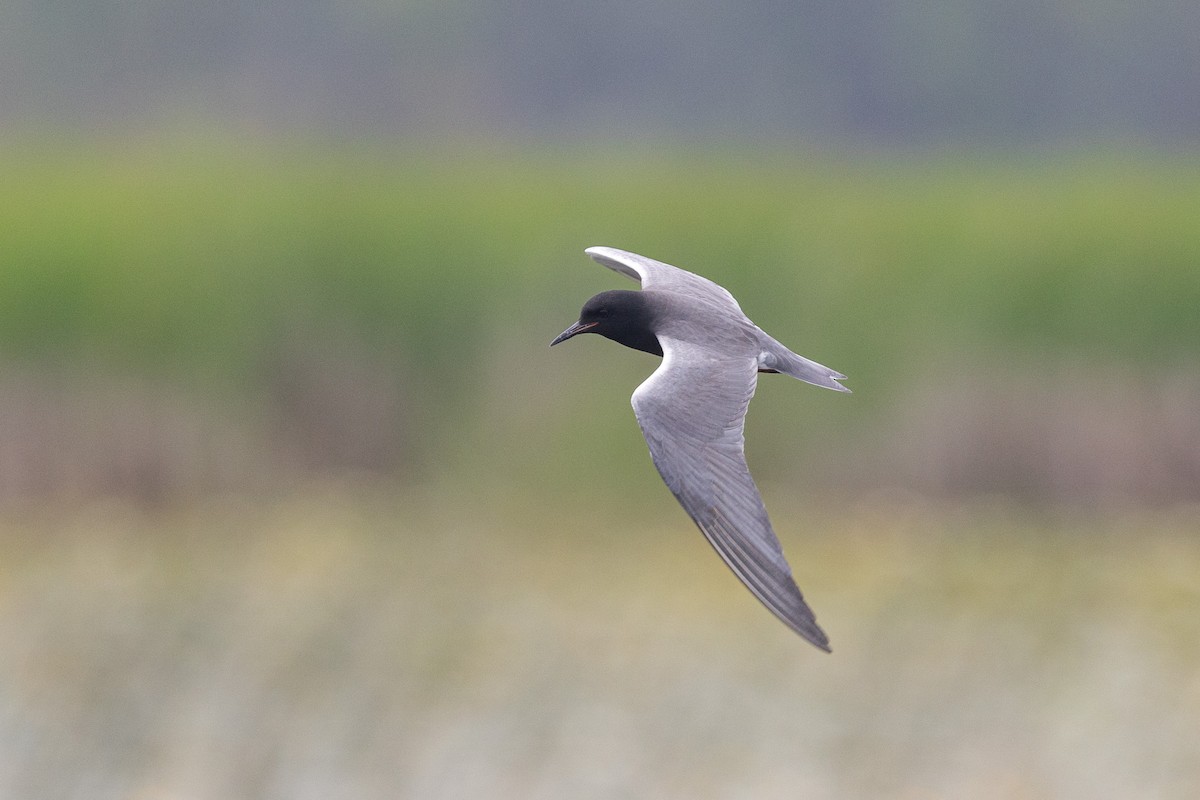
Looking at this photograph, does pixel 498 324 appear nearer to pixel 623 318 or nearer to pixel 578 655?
pixel 578 655

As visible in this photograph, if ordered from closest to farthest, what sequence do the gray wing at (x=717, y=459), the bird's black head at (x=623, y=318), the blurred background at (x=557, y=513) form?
the gray wing at (x=717, y=459)
the bird's black head at (x=623, y=318)
the blurred background at (x=557, y=513)

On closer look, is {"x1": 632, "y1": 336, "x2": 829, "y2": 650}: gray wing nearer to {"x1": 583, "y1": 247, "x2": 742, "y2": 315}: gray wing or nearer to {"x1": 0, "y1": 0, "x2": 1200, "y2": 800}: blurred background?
{"x1": 583, "y1": 247, "x2": 742, "y2": 315}: gray wing

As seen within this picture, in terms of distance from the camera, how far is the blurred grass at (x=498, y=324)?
10.6 metres

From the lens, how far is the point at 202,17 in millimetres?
36875

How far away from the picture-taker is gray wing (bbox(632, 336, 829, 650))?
15.5ft

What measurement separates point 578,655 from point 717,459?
554 centimetres

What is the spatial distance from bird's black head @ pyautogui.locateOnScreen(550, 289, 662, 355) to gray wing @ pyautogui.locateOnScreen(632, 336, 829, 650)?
18 centimetres

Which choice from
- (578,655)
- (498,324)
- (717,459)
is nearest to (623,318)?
(717,459)

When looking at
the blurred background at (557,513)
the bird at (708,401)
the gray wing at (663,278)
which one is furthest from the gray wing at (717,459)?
the blurred background at (557,513)

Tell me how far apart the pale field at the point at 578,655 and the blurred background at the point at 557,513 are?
2 cm

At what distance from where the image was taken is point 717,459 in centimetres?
517

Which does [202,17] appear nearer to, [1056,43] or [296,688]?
[1056,43]

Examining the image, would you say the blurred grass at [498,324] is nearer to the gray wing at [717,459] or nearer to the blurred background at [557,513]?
the blurred background at [557,513]

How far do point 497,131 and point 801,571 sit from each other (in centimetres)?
2021
